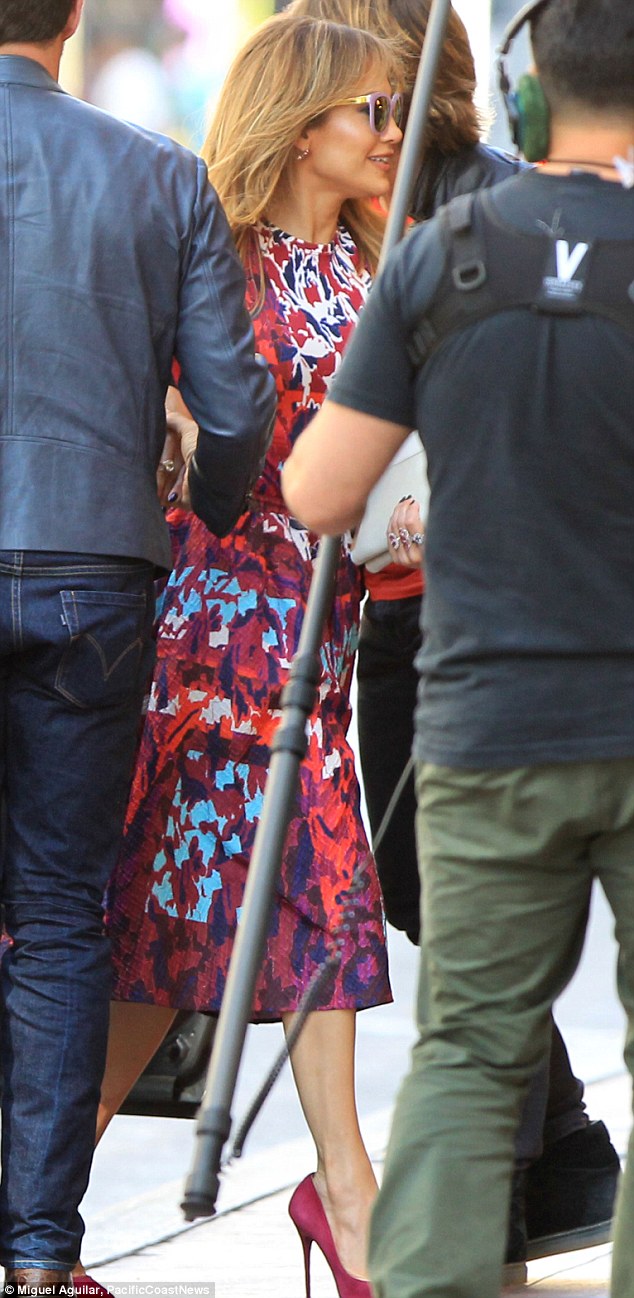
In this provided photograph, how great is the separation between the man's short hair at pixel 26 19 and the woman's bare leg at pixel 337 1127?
5.34 feet

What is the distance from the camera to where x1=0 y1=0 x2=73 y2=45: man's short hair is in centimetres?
327

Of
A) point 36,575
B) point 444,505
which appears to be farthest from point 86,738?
point 444,505

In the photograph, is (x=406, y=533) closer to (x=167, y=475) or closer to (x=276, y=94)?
(x=167, y=475)

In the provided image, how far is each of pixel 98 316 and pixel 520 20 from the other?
93cm

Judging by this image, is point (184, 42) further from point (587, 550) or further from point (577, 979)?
point (587, 550)

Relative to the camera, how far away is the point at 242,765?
145 inches

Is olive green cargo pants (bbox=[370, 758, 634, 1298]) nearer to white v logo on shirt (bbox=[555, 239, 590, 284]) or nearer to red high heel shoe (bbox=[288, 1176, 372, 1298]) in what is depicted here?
white v logo on shirt (bbox=[555, 239, 590, 284])

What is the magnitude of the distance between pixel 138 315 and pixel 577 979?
4093mm

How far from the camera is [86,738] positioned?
328 centimetres

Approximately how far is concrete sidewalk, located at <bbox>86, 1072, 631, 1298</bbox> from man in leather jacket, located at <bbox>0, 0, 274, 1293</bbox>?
55 centimetres

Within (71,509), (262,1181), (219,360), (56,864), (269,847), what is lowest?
(262,1181)

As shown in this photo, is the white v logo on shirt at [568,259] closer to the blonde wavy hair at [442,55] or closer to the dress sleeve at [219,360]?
the dress sleeve at [219,360]

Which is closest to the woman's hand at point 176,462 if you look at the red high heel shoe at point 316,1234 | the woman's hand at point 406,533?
the woman's hand at point 406,533

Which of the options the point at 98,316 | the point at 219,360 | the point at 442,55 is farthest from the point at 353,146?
the point at 98,316
